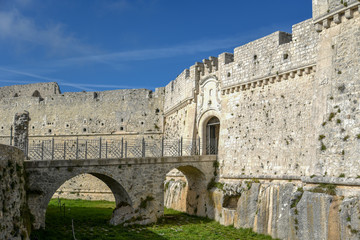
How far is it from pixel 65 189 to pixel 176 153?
34.9 feet

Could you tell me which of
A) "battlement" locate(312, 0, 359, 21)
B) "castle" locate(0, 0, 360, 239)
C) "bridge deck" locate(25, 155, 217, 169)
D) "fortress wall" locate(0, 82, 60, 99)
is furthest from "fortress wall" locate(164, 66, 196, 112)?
"fortress wall" locate(0, 82, 60, 99)

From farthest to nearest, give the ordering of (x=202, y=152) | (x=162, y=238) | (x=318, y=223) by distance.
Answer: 1. (x=202, y=152)
2. (x=162, y=238)
3. (x=318, y=223)

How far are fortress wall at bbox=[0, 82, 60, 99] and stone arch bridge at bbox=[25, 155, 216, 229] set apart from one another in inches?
680

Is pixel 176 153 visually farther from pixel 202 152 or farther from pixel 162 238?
pixel 162 238

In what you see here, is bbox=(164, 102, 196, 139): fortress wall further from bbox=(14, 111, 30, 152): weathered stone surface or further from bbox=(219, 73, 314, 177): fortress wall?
bbox=(14, 111, 30, 152): weathered stone surface

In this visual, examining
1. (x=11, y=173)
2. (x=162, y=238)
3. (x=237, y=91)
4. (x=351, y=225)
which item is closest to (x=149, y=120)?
(x=237, y=91)

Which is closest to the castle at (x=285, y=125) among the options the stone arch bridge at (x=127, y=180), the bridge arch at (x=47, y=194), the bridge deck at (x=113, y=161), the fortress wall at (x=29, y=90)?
the stone arch bridge at (x=127, y=180)

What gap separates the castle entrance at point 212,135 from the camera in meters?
19.9

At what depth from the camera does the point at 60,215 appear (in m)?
17.6

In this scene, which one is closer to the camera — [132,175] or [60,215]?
[132,175]

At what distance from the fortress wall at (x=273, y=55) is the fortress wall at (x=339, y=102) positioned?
144 centimetres

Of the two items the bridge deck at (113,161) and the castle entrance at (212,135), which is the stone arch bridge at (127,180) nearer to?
the bridge deck at (113,161)

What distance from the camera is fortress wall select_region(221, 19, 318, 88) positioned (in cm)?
1367

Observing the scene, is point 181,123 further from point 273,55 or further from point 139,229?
point 273,55
